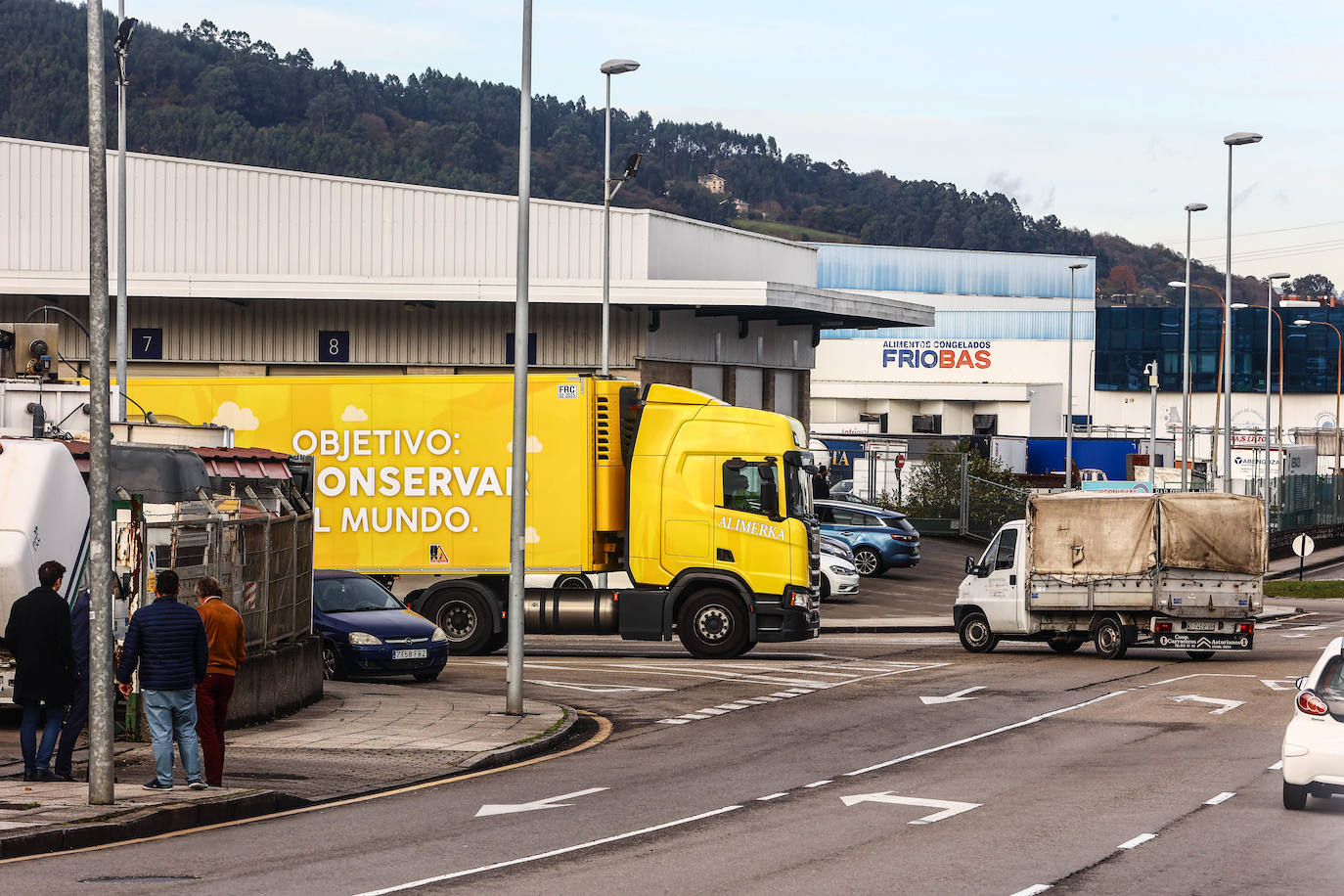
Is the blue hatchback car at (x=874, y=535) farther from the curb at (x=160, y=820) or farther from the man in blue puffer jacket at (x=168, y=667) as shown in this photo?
the man in blue puffer jacket at (x=168, y=667)

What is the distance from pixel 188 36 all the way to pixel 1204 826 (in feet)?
616

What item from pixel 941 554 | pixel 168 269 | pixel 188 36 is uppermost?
pixel 188 36

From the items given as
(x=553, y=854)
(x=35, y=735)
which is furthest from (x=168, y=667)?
(x=553, y=854)

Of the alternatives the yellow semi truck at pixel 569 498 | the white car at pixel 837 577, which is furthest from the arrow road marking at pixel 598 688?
the white car at pixel 837 577

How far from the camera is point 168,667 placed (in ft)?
42.9

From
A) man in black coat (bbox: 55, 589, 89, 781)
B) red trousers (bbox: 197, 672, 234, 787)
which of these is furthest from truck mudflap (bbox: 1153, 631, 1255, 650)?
man in black coat (bbox: 55, 589, 89, 781)

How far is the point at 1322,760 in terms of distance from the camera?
495 inches

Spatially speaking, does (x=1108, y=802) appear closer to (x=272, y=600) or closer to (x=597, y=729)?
(x=597, y=729)

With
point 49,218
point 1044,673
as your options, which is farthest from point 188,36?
point 1044,673

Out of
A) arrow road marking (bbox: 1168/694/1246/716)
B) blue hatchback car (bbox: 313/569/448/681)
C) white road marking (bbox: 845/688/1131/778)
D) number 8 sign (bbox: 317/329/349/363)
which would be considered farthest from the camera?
number 8 sign (bbox: 317/329/349/363)

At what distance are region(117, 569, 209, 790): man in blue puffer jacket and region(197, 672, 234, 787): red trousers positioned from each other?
0.26 metres

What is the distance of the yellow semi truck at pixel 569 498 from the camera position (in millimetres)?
25938

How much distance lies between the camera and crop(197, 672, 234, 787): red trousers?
1363 cm

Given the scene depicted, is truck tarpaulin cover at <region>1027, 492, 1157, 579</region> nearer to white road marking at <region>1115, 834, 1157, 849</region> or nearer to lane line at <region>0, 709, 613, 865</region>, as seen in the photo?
lane line at <region>0, 709, 613, 865</region>
